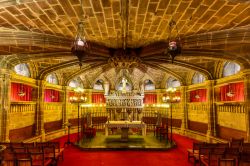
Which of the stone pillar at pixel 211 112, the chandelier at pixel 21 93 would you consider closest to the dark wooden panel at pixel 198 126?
the stone pillar at pixel 211 112

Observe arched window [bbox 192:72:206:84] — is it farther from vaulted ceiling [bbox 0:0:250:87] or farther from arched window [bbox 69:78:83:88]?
arched window [bbox 69:78:83:88]

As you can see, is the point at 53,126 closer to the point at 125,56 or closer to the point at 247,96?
the point at 125,56

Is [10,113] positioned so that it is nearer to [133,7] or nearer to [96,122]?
[133,7]

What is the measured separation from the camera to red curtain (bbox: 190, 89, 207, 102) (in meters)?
14.2

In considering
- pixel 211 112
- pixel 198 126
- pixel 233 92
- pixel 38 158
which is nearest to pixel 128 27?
pixel 38 158

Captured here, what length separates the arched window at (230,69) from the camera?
1120 cm

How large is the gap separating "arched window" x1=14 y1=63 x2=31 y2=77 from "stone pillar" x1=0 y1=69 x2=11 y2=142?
7.26 feet

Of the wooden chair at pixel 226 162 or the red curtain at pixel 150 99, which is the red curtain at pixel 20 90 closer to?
the wooden chair at pixel 226 162

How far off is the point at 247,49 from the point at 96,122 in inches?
553

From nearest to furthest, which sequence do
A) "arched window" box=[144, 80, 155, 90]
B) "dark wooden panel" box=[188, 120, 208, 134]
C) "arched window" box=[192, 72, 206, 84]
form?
"dark wooden panel" box=[188, 120, 208, 134] → "arched window" box=[192, 72, 206, 84] → "arched window" box=[144, 80, 155, 90]

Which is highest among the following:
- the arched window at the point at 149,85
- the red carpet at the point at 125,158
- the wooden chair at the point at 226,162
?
the arched window at the point at 149,85

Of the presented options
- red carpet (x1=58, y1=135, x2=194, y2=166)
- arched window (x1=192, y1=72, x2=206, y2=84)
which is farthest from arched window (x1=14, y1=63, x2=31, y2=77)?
Result: arched window (x1=192, y1=72, x2=206, y2=84)

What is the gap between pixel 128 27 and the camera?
7012 millimetres

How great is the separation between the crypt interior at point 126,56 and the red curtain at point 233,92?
2.1 inches
